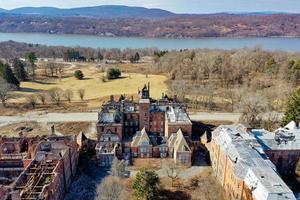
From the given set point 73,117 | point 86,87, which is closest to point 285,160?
point 73,117

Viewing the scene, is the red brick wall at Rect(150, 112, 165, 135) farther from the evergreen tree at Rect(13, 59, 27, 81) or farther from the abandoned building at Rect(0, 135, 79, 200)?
the evergreen tree at Rect(13, 59, 27, 81)

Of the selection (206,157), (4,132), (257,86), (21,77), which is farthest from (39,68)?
(206,157)

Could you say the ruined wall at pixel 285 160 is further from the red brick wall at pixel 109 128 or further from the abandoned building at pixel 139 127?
the red brick wall at pixel 109 128

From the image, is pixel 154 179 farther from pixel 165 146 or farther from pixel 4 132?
pixel 4 132

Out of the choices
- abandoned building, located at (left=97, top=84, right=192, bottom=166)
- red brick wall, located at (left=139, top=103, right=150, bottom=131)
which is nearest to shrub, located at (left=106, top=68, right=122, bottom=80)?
abandoned building, located at (left=97, top=84, right=192, bottom=166)

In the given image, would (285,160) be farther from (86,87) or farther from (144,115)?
(86,87)
